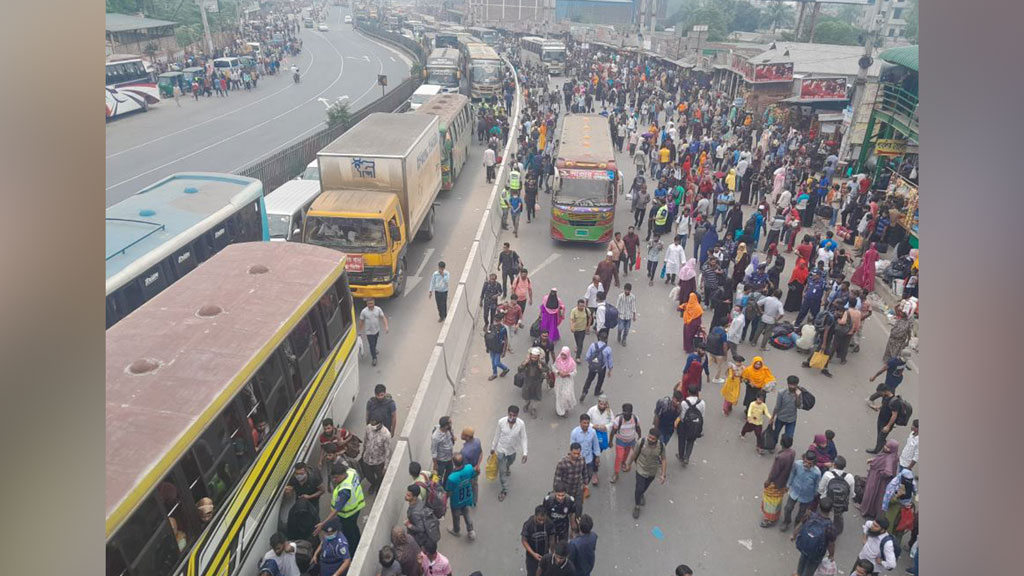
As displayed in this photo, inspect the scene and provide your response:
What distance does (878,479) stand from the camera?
7.76 meters

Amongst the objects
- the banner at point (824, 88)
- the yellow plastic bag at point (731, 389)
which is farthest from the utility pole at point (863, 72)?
the yellow plastic bag at point (731, 389)

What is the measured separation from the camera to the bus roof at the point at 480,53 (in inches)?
1433

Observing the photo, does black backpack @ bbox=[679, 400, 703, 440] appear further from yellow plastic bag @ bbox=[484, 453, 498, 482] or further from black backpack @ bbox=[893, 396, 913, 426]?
black backpack @ bbox=[893, 396, 913, 426]

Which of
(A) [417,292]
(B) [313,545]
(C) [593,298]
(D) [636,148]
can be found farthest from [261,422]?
(D) [636,148]

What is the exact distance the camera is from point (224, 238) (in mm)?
12477

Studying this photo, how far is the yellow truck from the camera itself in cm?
1299

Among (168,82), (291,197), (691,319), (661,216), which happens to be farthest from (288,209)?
(168,82)

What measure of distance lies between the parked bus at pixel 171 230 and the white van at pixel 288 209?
80 cm

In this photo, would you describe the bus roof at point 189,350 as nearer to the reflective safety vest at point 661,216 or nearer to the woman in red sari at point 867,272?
the reflective safety vest at point 661,216

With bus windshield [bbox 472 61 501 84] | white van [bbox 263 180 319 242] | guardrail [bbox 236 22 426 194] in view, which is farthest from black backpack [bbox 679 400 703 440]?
bus windshield [bbox 472 61 501 84]

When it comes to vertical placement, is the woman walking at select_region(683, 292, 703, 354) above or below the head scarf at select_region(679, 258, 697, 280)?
below

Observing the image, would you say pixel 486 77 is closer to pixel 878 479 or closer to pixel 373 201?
pixel 373 201

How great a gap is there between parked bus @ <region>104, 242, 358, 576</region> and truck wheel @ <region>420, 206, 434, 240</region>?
792 centimetres

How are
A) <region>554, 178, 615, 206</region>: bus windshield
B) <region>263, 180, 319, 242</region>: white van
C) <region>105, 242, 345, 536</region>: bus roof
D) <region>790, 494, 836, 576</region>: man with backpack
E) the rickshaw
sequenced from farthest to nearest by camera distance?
the rickshaw
<region>554, 178, 615, 206</region>: bus windshield
<region>263, 180, 319, 242</region>: white van
<region>790, 494, 836, 576</region>: man with backpack
<region>105, 242, 345, 536</region>: bus roof
